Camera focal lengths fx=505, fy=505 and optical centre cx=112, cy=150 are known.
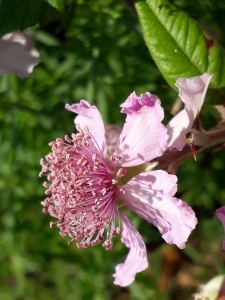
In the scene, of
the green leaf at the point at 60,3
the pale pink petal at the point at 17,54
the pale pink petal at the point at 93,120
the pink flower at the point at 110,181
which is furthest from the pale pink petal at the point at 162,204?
the pale pink petal at the point at 17,54

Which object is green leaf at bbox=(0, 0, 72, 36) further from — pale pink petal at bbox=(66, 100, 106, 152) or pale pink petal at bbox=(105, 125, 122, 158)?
pale pink petal at bbox=(105, 125, 122, 158)

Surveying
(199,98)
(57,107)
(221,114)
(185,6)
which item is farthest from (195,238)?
(199,98)

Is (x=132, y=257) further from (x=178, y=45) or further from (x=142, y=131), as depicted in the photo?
(x=178, y=45)

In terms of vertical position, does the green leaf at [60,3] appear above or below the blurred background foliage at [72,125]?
above

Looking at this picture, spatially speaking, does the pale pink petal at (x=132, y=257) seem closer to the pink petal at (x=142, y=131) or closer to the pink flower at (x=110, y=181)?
the pink flower at (x=110, y=181)

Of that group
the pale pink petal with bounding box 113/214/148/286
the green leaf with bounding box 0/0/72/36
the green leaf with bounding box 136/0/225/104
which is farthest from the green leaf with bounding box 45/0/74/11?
the pale pink petal with bounding box 113/214/148/286

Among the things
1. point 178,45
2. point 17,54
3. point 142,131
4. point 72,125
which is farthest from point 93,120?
point 72,125

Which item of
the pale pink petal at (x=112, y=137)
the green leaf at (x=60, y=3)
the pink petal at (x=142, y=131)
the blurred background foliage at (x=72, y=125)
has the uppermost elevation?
the green leaf at (x=60, y=3)
